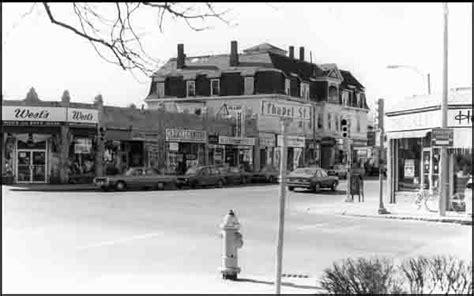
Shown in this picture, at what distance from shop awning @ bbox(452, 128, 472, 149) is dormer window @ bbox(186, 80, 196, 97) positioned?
39928 millimetres

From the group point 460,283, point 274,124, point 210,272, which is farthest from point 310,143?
point 460,283

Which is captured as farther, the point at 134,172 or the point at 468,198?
the point at 134,172

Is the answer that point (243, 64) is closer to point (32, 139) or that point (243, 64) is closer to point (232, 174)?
point (232, 174)

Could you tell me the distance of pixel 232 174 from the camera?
44000 mm

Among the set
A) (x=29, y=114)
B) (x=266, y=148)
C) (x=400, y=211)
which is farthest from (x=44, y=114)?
(x=400, y=211)

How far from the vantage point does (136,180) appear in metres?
35.9

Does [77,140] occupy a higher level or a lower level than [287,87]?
lower

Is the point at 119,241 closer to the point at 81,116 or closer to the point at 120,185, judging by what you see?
the point at 120,185

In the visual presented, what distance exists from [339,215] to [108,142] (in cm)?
2247

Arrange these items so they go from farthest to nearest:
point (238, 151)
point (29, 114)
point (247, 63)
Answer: point (247, 63), point (238, 151), point (29, 114)

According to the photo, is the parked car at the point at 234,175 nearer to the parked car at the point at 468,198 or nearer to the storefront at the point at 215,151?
the storefront at the point at 215,151

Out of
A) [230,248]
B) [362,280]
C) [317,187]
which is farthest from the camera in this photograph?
[317,187]

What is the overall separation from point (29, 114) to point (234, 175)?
13351mm

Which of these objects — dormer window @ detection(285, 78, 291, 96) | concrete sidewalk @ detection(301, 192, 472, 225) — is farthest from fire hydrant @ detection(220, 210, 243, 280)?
dormer window @ detection(285, 78, 291, 96)
